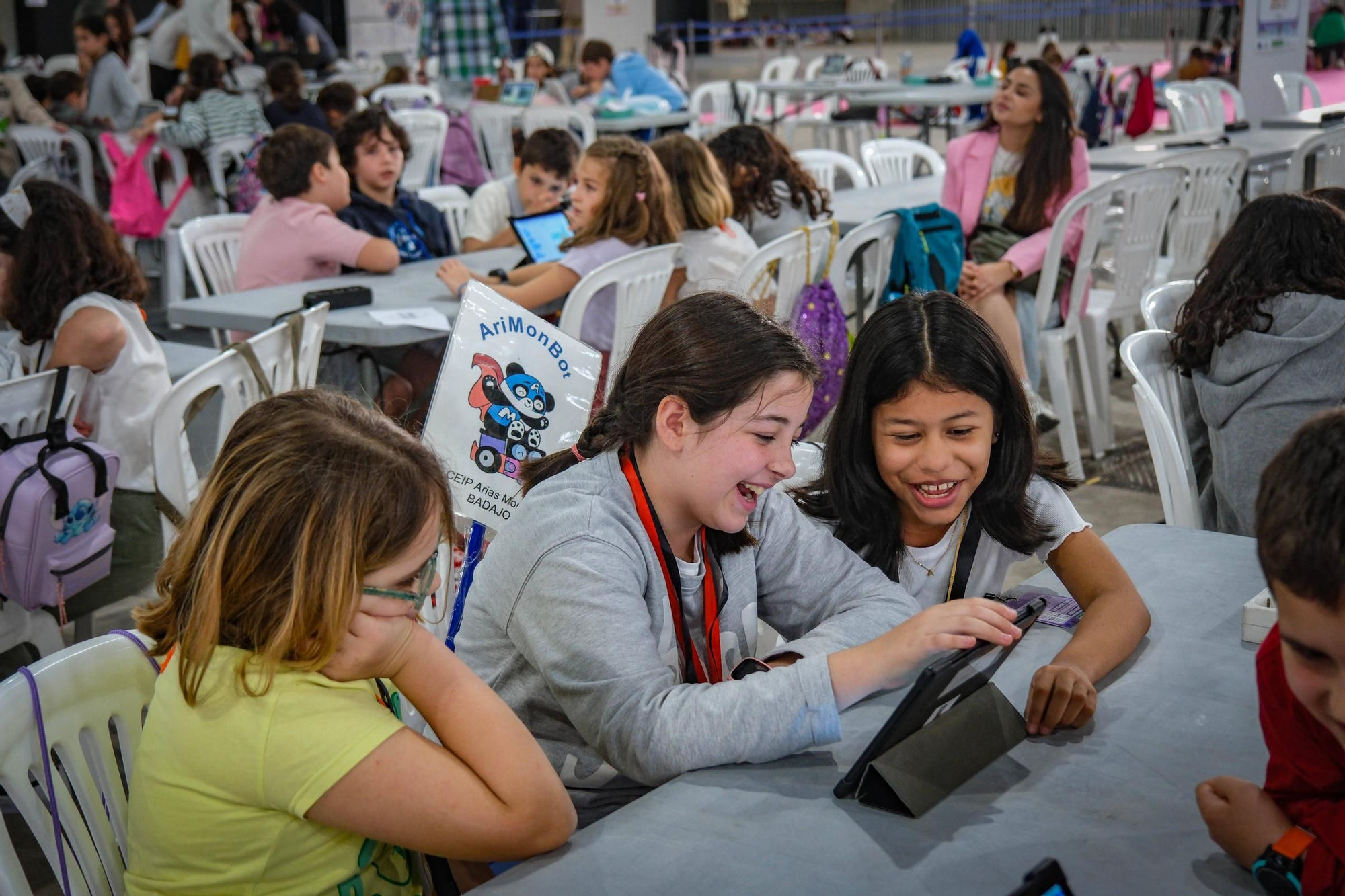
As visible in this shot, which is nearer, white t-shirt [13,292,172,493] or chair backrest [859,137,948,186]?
white t-shirt [13,292,172,493]

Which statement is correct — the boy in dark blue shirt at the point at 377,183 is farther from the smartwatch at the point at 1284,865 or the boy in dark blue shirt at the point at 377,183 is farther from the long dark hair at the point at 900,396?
the smartwatch at the point at 1284,865

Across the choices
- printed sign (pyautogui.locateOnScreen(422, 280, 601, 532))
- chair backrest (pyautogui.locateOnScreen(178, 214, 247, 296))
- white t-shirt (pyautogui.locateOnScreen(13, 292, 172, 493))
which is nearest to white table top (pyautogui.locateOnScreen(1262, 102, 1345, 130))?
chair backrest (pyautogui.locateOnScreen(178, 214, 247, 296))

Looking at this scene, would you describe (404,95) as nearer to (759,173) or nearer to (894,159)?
(894,159)

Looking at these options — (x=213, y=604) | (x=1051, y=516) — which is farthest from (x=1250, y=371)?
(x=213, y=604)

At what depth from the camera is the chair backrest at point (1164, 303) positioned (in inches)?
112

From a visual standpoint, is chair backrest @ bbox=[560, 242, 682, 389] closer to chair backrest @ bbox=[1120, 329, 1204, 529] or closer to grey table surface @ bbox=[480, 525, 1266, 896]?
chair backrest @ bbox=[1120, 329, 1204, 529]

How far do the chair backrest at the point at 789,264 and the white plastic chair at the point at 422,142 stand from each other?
4202mm

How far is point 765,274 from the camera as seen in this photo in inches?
144

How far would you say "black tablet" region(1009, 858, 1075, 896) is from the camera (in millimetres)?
1007

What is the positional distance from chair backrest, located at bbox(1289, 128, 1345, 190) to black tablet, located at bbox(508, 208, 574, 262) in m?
3.25

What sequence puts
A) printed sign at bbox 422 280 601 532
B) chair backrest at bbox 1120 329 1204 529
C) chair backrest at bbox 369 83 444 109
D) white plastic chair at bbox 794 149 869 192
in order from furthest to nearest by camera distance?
chair backrest at bbox 369 83 444 109, white plastic chair at bbox 794 149 869 192, chair backrest at bbox 1120 329 1204 529, printed sign at bbox 422 280 601 532

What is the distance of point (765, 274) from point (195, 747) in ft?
8.75

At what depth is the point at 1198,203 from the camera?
466 cm

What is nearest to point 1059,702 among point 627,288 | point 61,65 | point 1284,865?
point 1284,865
